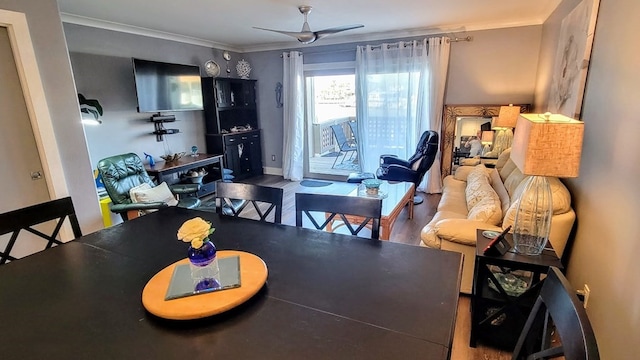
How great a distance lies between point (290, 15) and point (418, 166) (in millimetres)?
2447

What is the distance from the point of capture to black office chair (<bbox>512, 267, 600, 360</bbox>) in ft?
2.29

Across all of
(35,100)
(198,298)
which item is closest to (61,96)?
(35,100)

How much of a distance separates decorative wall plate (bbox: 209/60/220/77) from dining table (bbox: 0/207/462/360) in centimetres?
407

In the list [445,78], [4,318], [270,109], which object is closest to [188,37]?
[270,109]

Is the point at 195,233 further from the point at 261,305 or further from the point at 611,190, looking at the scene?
the point at 611,190

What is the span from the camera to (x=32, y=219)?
168 cm

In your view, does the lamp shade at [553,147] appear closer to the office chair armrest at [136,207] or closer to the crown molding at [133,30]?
the office chair armrest at [136,207]

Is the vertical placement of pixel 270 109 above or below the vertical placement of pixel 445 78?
below

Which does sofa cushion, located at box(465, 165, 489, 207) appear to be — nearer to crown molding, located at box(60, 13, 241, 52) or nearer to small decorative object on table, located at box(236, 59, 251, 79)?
small decorative object on table, located at box(236, 59, 251, 79)

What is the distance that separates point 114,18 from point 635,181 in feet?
15.4

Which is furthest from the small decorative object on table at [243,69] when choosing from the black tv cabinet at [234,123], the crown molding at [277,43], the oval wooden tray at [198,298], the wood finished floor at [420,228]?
the oval wooden tray at [198,298]

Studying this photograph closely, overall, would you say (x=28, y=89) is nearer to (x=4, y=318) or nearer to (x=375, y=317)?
(x=4, y=318)

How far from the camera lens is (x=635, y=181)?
4.56 feet

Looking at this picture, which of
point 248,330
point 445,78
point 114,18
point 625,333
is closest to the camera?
point 248,330
